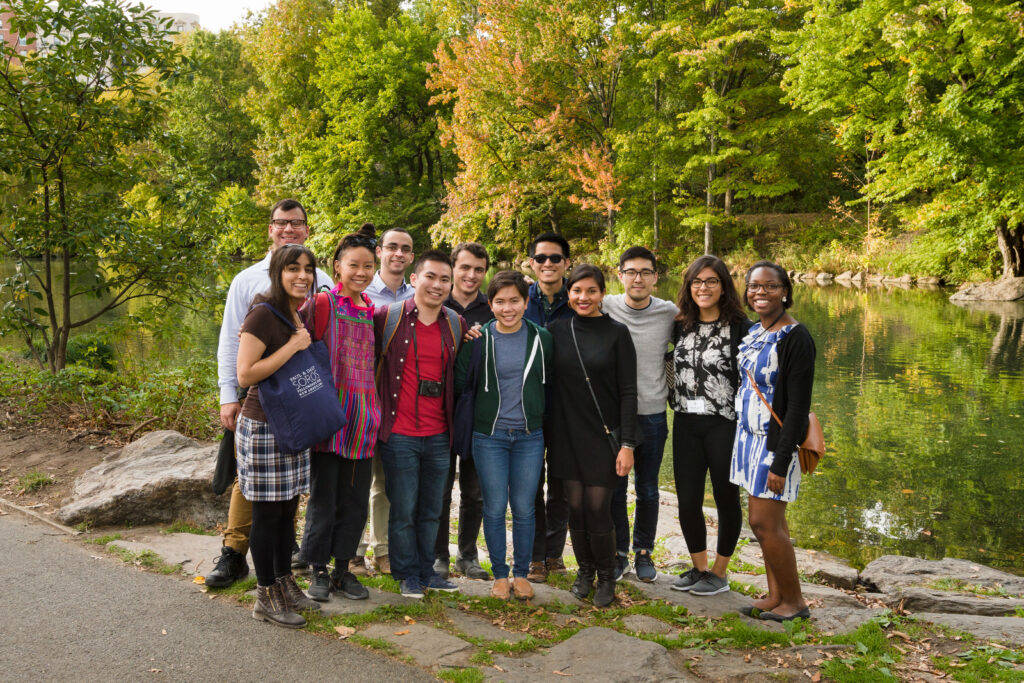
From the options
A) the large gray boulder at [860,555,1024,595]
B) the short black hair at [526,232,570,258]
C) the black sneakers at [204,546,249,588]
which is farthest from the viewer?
the large gray boulder at [860,555,1024,595]

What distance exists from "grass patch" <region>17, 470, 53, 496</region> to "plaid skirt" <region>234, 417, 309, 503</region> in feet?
10.6

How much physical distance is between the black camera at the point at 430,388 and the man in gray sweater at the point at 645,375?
1.25 metres

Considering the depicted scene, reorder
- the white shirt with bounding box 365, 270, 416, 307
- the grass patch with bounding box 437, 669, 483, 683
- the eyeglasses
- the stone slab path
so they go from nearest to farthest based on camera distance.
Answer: the grass patch with bounding box 437, 669, 483, 683 → the stone slab path → the eyeglasses → the white shirt with bounding box 365, 270, 416, 307

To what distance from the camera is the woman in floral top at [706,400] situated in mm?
4168

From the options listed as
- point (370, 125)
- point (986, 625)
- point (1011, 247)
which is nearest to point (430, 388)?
point (986, 625)

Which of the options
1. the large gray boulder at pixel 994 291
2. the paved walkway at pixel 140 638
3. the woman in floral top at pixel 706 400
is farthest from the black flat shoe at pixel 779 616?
the large gray boulder at pixel 994 291

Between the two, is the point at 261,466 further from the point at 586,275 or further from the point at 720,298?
the point at 720,298

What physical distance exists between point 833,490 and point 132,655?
684cm

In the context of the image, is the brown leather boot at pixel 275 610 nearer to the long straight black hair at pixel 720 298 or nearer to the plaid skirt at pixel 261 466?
the plaid skirt at pixel 261 466

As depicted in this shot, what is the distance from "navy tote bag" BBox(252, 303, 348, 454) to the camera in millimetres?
3426

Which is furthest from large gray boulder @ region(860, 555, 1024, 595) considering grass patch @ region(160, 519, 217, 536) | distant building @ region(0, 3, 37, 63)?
distant building @ region(0, 3, 37, 63)

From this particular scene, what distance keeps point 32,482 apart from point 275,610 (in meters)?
3.37

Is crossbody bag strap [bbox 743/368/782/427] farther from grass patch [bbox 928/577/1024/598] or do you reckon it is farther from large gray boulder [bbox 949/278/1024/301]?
large gray boulder [bbox 949/278/1024/301]

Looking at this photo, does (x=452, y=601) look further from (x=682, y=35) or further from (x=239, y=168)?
(x=239, y=168)
